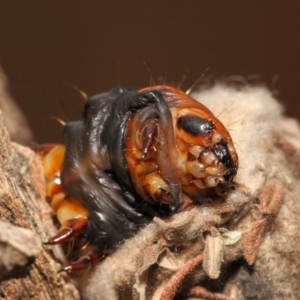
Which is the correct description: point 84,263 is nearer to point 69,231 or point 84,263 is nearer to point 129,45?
point 69,231

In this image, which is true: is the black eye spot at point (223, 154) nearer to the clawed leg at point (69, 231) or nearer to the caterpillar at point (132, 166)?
the caterpillar at point (132, 166)

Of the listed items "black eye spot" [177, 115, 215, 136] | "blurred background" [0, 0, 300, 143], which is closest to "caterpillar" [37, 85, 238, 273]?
"black eye spot" [177, 115, 215, 136]

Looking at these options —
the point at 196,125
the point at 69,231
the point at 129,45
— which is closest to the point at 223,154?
the point at 196,125

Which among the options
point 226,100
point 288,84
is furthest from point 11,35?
point 226,100

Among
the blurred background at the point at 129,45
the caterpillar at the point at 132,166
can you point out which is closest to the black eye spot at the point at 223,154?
the caterpillar at the point at 132,166

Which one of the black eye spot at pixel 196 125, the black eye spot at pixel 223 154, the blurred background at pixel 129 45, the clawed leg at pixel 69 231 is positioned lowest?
the blurred background at pixel 129 45
